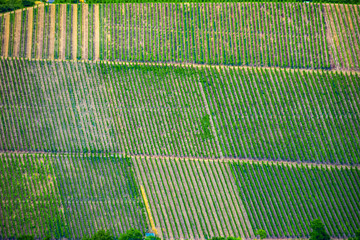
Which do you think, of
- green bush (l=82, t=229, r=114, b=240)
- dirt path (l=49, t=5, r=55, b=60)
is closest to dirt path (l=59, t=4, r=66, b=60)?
dirt path (l=49, t=5, r=55, b=60)

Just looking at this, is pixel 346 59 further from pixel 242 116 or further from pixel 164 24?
pixel 164 24

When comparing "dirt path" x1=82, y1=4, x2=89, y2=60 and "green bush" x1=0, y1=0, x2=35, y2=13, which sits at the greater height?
"green bush" x1=0, y1=0, x2=35, y2=13

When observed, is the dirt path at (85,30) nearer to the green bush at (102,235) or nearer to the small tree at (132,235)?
the green bush at (102,235)

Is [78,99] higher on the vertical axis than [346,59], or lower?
higher

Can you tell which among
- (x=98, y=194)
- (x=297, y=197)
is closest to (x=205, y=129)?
(x=297, y=197)

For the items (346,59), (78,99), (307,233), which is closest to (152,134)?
(78,99)

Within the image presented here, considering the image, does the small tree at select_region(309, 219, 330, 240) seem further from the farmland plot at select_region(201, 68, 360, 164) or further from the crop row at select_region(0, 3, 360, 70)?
the crop row at select_region(0, 3, 360, 70)
